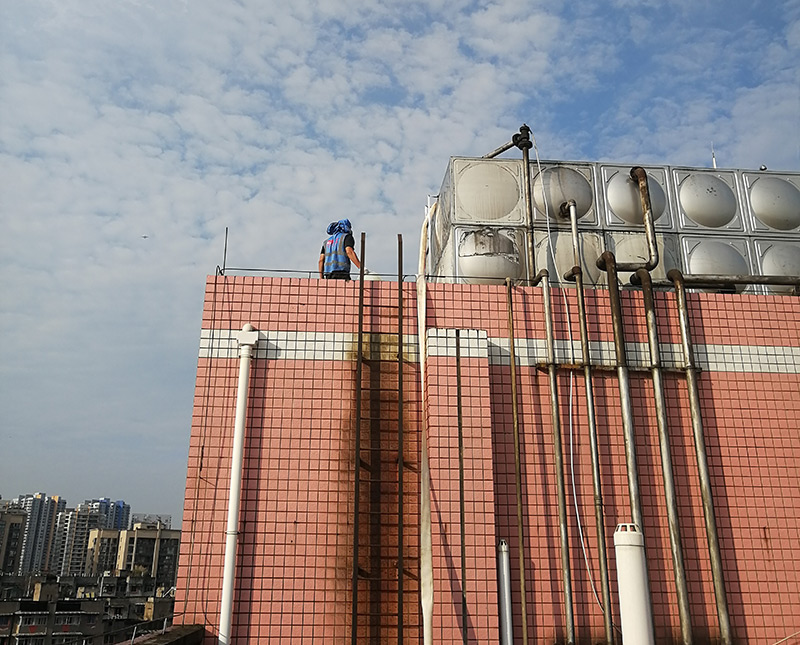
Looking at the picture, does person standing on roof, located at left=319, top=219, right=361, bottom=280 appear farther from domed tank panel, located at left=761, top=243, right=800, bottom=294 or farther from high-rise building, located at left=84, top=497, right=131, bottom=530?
high-rise building, located at left=84, top=497, right=131, bottom=530

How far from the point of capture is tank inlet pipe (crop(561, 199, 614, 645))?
10.9 metres

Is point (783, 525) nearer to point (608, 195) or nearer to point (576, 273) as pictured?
point (576, 273)

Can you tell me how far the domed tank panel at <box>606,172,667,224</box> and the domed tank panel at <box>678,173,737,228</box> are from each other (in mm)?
586

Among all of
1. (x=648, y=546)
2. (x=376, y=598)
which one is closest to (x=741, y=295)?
(x=648, y=546)

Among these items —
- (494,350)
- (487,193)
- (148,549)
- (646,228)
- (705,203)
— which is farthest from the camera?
(148,549)

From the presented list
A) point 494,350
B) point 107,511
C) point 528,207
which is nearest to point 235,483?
point 494,350

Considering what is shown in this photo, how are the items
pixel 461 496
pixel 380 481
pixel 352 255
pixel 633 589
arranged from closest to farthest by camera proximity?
pixel 633 589
pixel 461 496
pixel 380 481
pixel 352 255

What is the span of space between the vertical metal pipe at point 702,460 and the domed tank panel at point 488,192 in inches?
144

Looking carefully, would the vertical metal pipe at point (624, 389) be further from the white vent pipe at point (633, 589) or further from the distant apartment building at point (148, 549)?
the distant apartment building at point (148, 549)

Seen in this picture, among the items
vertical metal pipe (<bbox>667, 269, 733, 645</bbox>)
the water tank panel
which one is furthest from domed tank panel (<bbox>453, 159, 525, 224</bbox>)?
vertical metal pipe (<bbox>667, 269, 733, 645</bbox>)

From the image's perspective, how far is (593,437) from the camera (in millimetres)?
11773

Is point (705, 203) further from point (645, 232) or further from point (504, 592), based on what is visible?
point (504, 592)

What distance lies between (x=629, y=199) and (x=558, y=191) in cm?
165

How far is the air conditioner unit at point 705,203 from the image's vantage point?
14.8 m
